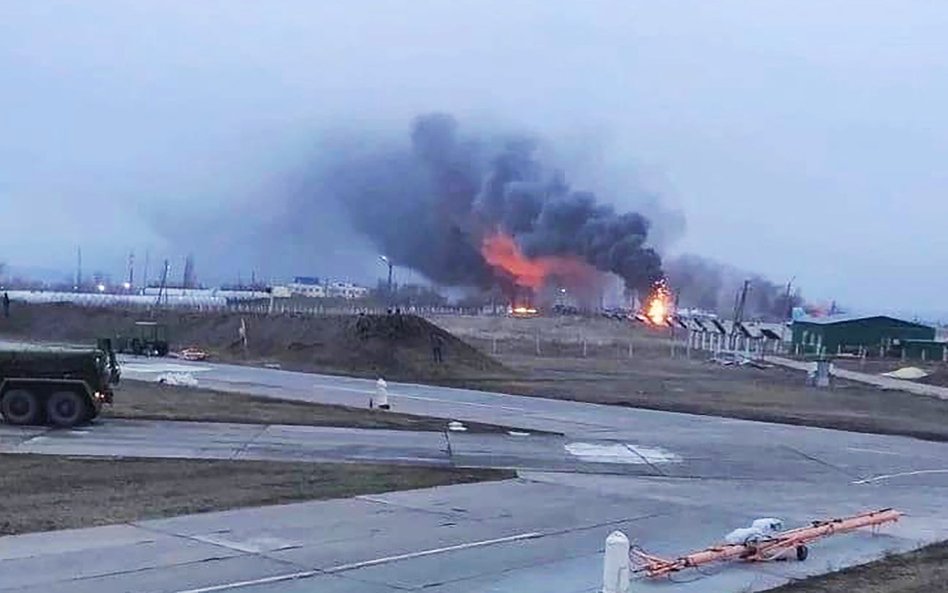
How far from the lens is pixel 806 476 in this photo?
21922mm

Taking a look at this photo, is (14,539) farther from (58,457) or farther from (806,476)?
(806,476)

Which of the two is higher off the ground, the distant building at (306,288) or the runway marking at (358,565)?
the distant building at (306,288)

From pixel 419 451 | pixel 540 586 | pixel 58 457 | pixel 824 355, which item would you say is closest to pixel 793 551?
pixel 540 586

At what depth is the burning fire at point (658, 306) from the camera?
94.8 metres

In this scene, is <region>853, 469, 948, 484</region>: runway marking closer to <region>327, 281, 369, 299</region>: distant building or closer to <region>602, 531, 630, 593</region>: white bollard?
<region>602, 531, 630, 593</region>: white bollard

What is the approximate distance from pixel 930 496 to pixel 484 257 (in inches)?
3522

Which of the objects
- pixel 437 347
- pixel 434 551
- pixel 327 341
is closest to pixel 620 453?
pixel 434 551

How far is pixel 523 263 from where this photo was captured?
4080 inches

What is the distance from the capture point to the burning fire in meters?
94.8

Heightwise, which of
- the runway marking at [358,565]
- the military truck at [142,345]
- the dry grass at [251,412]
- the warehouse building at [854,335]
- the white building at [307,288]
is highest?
the warehouse building at [854,335]

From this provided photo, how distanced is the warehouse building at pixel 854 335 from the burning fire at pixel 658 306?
1107 centimetres

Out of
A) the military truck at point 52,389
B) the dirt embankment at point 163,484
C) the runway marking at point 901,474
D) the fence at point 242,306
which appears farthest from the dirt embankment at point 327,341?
the dirt embankment at point 163,484

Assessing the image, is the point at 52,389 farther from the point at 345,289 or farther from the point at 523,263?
the point at 345,289

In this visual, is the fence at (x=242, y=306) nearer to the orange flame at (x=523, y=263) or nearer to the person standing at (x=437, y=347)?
the orange flame at (x=523, y=263)
